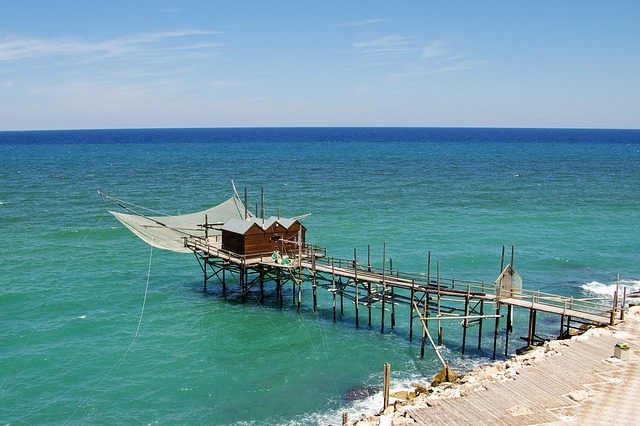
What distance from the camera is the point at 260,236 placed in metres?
42.2

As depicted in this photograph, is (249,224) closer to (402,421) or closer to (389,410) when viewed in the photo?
(389,410)

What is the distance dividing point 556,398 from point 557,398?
4 cm

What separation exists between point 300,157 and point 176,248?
12869 cm

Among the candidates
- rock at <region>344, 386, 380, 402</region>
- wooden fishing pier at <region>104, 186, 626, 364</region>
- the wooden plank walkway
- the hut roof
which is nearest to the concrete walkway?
the wooden plank walkway

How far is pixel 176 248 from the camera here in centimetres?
4506

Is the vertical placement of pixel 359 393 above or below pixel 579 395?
below

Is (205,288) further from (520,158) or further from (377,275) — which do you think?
(520,158)

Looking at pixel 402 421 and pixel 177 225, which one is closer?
pixel 402 421

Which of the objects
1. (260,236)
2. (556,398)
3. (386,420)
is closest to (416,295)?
(260,236)

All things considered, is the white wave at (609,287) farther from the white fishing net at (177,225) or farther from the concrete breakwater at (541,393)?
the white fishing net at (177,225)

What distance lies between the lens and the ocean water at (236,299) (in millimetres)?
29312

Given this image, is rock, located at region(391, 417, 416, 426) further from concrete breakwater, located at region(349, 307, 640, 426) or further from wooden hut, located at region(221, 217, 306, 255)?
wooden hut, located at region(221, 217, 306, 255)

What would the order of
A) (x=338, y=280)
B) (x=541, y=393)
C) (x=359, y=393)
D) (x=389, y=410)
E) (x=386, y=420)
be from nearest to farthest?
(x=386, y=420) → (x=541, y=393) → (x=389, y=410) → (x=359, y=393) → (x=338, y=280)

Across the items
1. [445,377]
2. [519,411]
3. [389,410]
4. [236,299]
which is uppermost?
[519,411]
